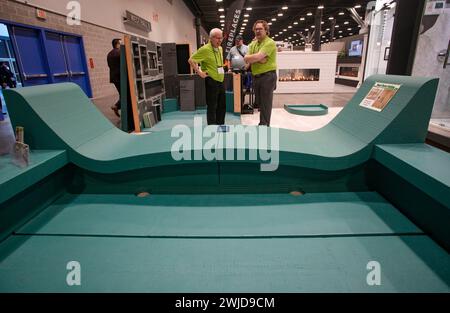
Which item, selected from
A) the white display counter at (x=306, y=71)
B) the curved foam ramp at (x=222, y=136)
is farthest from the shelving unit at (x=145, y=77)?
the white display counter at (x=306, y=71)

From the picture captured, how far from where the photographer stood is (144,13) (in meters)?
9.11

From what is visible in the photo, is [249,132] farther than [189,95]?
No

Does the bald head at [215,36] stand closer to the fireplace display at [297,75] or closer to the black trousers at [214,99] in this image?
the black trousers at [214,99]

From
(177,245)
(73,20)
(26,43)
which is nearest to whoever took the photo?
(177,245)

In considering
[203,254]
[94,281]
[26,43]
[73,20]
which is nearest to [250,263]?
[203,254]

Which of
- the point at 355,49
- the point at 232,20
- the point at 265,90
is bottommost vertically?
the point at 265,90

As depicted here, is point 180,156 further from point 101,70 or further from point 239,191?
point 101,70

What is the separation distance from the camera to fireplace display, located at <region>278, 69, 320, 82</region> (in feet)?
33.4

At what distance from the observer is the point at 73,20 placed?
525 cm

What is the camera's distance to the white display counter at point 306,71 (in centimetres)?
984

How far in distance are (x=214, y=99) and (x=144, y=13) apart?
7.12m

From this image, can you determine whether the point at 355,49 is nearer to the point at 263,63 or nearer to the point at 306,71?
the point at 306,71

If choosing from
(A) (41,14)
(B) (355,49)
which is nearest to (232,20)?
(A) (41,14)

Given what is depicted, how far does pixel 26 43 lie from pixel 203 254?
4.94m
